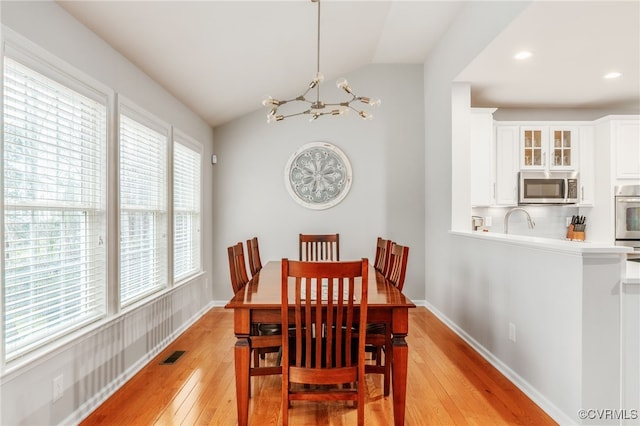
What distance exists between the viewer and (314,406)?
241cm

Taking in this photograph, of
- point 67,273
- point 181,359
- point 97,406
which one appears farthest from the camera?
point 181,359

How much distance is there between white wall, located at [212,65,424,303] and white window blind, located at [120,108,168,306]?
1453mm

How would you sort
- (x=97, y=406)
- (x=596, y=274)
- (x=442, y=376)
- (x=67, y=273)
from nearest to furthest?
(x=596, y=274) → (x=67, y=273) → (x=97, y=406) → (x=442, y=376)

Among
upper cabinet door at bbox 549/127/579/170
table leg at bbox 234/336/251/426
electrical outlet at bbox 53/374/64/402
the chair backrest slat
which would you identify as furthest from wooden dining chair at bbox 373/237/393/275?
upper cabinet door at bbox 549/127/579/170

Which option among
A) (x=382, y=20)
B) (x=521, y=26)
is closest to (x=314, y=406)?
→ (x=521, y=26)

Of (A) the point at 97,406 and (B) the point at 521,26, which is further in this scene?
(B) the point at 521,26

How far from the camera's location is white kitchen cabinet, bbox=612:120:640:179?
436 centimetres

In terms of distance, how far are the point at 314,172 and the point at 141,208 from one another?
2.40m

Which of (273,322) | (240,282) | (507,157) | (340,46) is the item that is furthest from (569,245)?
(340,46)

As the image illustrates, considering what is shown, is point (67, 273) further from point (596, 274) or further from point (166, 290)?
point (596, 274)

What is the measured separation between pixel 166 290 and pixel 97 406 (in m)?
1.26

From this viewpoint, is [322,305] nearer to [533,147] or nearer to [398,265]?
[398,265]

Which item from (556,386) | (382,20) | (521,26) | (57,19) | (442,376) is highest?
(382,20)

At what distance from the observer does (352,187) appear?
4980mm
